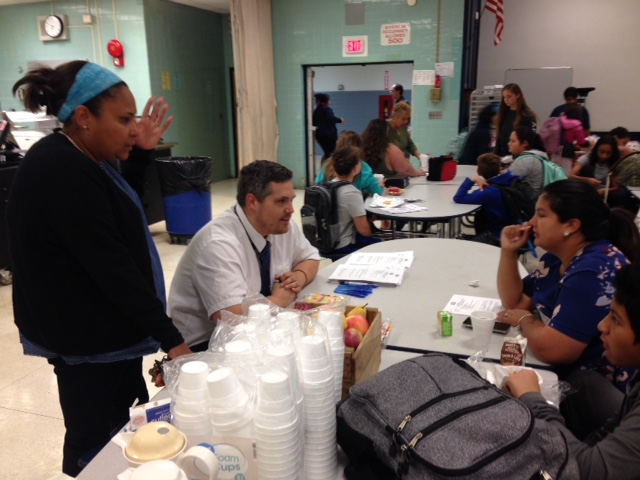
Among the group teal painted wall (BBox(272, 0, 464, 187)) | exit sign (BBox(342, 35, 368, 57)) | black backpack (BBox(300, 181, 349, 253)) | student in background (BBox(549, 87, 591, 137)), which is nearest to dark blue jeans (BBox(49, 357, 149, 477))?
black backpack (BBox(300, 181, 349, 253))

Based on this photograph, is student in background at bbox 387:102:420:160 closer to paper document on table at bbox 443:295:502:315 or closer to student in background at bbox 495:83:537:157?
student in background at bbox 495:83:537:157

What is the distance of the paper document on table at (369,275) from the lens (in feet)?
7.45

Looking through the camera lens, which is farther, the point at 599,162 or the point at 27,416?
the point at 599,162

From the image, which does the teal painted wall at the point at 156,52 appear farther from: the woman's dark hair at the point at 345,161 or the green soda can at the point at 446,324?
the green soda can at the point at 446,324

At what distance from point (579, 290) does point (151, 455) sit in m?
1.31

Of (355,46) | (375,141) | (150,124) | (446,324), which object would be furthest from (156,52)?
(446,324)

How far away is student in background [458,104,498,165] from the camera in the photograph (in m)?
5.75

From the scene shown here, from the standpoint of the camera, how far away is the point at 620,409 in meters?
1.24

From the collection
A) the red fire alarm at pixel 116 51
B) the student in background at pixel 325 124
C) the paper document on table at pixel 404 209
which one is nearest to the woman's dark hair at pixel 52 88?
the paper document on table at pixel 404 209

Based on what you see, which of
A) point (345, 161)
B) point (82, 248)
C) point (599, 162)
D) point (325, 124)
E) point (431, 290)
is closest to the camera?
point (82, 248)

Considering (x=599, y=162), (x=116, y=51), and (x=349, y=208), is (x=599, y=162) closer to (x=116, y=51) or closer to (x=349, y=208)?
(x=349, y=208)

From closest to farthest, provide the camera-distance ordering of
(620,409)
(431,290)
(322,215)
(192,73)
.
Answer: (620,409), (431,290), (322,215), (192,73)

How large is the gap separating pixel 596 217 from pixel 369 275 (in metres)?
0.99

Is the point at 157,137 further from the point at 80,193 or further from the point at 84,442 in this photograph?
the point at 84,442
